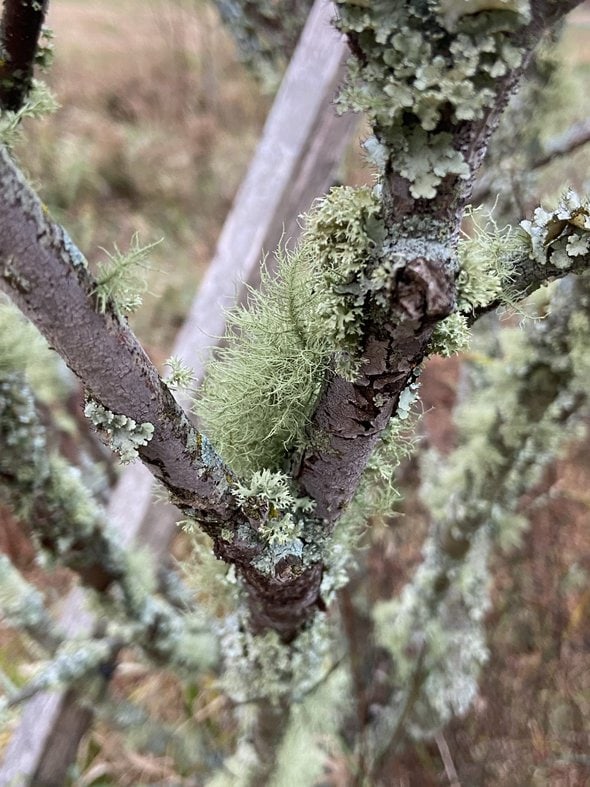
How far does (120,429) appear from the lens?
30 cm

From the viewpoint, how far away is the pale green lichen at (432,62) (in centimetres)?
21

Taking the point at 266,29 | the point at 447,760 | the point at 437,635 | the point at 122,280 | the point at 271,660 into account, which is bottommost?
the point at 447,760

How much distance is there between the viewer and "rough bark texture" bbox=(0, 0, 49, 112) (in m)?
0.34

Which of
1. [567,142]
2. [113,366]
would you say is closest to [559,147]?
[567,142]

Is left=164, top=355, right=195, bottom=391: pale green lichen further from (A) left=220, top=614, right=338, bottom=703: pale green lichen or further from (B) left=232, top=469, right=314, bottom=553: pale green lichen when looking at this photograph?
(A) left=220, top=614, right=338, bottom=703: pale green lichen

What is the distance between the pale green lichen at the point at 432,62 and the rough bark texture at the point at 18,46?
0.73 feet

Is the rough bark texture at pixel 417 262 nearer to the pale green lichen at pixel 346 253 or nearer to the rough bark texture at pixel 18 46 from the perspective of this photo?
the pale green lichen at pixel 346 253

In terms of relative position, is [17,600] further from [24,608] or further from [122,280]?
[122,280]

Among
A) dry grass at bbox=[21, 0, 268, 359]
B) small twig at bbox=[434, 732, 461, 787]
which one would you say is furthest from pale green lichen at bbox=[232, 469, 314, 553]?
dry grass at bbox=[21, 0, 268, 359]

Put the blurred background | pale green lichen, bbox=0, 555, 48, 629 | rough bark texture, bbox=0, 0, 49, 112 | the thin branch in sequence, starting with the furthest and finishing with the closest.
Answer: the blurred background → the thin branch → pale green lichen, bbox=0, 555, 48, 629 → rough bark texture, bbox=0, 0, 49, 112

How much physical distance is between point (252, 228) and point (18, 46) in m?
0.53

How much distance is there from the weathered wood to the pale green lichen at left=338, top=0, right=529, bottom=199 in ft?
1.87

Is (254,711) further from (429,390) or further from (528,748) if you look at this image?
(429,390)

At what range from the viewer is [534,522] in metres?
1.85
